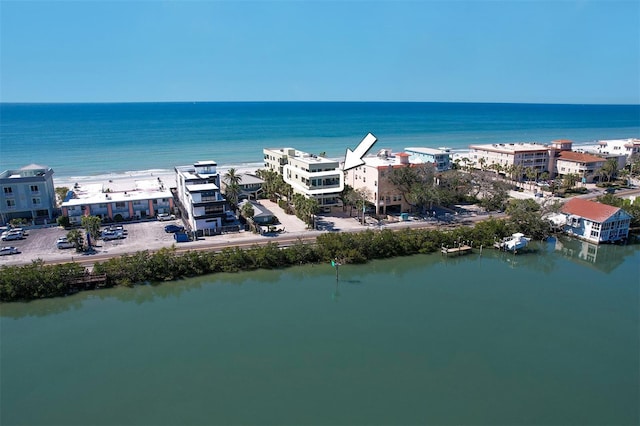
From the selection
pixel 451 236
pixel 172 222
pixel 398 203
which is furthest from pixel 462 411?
pixel 172 222

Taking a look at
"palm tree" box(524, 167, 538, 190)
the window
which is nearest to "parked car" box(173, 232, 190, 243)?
the window

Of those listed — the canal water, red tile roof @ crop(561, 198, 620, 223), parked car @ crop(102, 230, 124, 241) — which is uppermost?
red tile roof @ crop(561, 198, 620, 223)

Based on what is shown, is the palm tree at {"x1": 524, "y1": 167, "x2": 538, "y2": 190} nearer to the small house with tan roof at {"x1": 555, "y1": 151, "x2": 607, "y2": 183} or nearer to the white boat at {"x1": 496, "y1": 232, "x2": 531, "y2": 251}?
the small house with tan roof at {"x1": 555, "y1": 151, "x2": 607, "y2": 183}

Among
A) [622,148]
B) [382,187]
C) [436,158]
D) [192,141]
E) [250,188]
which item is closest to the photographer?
[382,187]

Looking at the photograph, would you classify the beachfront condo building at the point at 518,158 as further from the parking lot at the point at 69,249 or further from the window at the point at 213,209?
the parking lot at the point at 69,249

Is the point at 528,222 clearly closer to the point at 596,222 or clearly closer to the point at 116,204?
the point at 596,222

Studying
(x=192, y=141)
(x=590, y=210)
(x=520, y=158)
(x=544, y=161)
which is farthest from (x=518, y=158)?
(x=192, y=141)

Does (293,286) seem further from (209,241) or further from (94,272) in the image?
(94,272)
